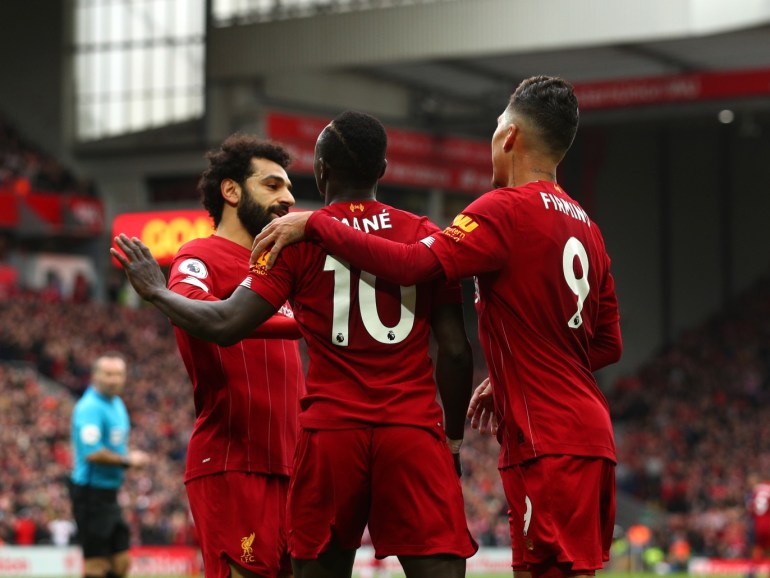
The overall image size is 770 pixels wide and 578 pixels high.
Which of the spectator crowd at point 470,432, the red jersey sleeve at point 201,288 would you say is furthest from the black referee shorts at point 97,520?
the spectator crowd at point 470,432

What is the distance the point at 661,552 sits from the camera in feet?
90.3

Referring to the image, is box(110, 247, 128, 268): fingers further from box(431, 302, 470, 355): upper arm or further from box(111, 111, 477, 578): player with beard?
box(431, 302, 470, 355): upper arm

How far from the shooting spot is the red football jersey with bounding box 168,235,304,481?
627 cm

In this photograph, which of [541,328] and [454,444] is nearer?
[541,328]

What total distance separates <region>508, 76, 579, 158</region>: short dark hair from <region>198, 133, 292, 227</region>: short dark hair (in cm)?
167

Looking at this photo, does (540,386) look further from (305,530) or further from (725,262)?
(725,262)

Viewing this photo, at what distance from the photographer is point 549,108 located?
210 inches

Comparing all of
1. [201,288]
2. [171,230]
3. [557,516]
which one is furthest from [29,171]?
[557,516]

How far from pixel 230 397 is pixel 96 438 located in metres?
5.79

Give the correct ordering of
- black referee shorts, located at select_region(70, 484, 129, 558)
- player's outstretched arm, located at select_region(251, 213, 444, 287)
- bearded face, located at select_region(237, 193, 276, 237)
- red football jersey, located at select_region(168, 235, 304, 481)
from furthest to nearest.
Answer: black referee shorts, located at select_region(70, 484, 129, 558) < bearded face, located at select_region(237, 193, 276, 237) < red football jersey, located at select_region(168, 235, 304, 481) < player's outstretched arm, located at select_region(251, 213, 444, 287)

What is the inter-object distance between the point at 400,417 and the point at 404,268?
1.85 feet

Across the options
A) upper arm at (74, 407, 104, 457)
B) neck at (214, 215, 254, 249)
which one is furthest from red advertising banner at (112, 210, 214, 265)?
neck at (214, 215, 254, 249)

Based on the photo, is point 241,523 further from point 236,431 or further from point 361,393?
point 361,393

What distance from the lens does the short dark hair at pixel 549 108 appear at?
17.5 feet
